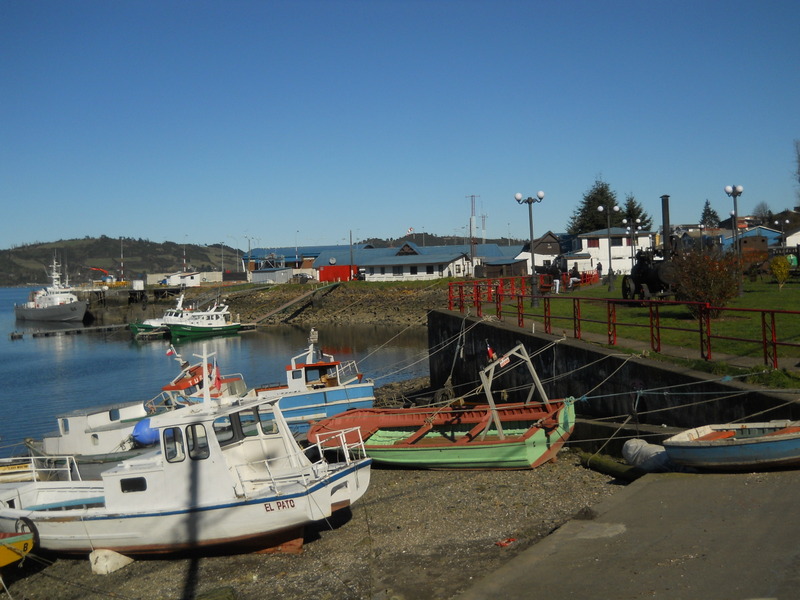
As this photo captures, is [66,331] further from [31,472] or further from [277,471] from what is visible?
[277,471]

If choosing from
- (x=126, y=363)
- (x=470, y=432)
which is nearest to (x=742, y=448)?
(x=470, y=432)

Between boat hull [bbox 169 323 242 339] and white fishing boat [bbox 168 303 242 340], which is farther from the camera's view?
white fishing boat [bbox 168 303 242 340]

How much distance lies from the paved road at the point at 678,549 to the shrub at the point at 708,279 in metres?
11.4

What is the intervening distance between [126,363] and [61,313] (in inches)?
1914

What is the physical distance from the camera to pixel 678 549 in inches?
339

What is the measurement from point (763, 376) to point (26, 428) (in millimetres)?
27327

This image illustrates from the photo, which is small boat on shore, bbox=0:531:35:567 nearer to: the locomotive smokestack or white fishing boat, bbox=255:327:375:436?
white fishing boat, bbox=255:327:375:436

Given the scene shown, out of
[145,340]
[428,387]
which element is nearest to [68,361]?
[145,340]

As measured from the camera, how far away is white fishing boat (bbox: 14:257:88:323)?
92.8 metres

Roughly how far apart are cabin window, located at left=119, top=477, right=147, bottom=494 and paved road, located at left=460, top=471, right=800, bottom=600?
6877 millimetres

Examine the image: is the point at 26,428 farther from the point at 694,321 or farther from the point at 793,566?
the point at 793,566

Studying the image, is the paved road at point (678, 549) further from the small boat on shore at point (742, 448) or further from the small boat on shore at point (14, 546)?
the small boat on shore at point (14, 546)

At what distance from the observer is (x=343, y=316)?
2936 inches

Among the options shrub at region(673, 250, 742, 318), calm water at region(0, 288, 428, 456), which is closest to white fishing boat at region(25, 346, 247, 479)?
calm water at region(0, 288, 428, 456)
